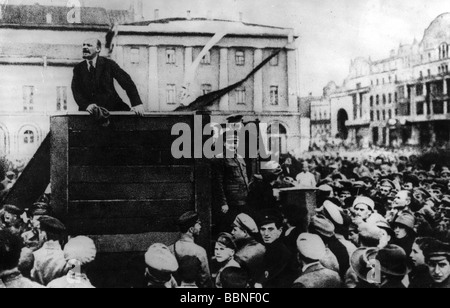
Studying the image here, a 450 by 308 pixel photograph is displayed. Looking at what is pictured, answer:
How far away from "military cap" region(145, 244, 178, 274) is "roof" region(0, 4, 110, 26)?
2.12 m

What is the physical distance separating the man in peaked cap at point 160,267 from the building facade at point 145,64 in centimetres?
130

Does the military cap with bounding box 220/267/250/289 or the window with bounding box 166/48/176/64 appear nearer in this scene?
the military cap with bounding box 220/267/250/289

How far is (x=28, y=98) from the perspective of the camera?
4652 mm

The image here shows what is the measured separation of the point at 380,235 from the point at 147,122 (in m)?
2.33

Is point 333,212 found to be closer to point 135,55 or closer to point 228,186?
point 228,186

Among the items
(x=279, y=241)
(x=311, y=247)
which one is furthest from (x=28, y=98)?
(x=311, y=247)

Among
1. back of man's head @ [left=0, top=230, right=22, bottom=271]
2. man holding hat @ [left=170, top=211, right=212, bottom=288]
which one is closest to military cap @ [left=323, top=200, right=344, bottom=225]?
man holding hat @ [left=170, top=211, right=212, bottom=288]

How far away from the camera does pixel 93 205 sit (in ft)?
14.3

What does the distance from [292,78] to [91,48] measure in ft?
6.18

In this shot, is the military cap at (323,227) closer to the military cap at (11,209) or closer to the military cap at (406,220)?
the military cap at (406,220)

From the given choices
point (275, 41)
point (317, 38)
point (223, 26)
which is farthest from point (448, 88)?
point (223, 26)

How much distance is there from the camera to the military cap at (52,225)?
4.30m

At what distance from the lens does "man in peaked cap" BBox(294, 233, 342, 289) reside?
4.46 m

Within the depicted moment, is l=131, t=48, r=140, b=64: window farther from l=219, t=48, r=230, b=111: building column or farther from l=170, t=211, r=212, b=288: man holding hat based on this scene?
l=170, t=211, r=212, b=288: man holding hat
